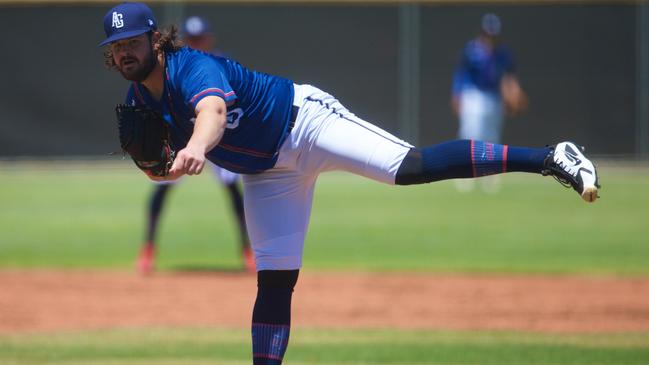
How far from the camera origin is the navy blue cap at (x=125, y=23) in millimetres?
4465

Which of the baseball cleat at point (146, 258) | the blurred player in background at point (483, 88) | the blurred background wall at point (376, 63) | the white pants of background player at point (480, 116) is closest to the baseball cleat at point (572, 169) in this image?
the baseball cleat at point (146, 258)

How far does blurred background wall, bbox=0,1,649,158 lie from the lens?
19.0 meters

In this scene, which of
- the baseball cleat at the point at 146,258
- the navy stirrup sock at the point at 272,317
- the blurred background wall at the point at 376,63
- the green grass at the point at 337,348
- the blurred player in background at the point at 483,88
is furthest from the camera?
the blurred background wall at the point at 376,63

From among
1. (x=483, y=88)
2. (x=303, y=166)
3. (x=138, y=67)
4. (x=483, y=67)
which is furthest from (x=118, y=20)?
(x=483, y=88)

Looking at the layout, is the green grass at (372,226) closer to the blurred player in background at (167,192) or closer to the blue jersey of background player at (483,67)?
the blurred player in background at (167,192)

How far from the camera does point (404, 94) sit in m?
19.2

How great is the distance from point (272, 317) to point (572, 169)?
5.01 feet

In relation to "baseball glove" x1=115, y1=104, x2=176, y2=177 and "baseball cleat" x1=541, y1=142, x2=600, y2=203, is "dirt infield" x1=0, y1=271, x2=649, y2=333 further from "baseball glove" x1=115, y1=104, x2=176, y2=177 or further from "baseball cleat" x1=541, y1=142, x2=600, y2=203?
"baseball glove" x1=115, y1=104, x2=176, y2=177

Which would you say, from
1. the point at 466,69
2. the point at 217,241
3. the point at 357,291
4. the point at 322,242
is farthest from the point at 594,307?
the point at 466,69

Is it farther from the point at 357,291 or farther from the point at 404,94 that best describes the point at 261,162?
the point at 404,94

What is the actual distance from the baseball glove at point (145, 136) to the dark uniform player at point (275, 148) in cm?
6

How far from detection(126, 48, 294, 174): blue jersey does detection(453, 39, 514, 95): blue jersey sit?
452 inches

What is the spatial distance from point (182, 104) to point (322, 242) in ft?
24.1

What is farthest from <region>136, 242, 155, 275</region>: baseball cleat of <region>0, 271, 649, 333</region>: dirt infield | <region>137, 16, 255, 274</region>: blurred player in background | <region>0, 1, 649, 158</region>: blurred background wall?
<region>0, 1, 649, 158</region>: blurred background wall
